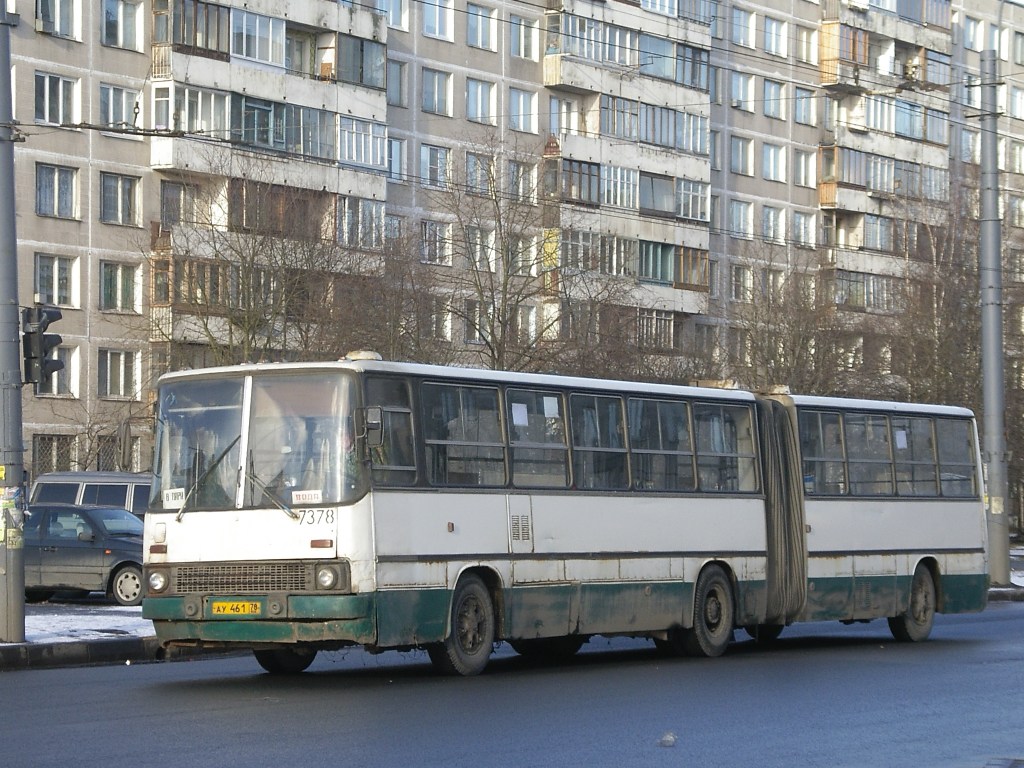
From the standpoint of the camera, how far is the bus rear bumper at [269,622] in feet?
49.5

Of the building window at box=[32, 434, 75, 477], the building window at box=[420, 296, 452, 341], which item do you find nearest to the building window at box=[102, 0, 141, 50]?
the building window at box=[32, 434, 75, 477]

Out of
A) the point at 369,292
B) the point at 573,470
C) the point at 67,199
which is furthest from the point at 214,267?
the point at 573,470

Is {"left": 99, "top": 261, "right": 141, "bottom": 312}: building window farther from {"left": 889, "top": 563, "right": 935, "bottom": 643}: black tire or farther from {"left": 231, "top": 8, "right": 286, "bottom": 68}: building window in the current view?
{"left": 889, "top": 563, "right": 935, "bottom": 643}: black tire

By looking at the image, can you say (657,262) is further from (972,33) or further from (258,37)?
(972,33)

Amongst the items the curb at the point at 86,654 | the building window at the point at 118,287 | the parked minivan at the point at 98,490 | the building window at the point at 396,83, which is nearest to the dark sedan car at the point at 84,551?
the parked minivan at the point at 98,490

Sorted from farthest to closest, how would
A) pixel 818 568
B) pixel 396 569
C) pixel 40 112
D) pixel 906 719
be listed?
pixel 40 112 < pixel 818 568 < pixel 396 569 < pixel 906 719

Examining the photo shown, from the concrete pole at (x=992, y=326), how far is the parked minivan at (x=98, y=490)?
1444cm

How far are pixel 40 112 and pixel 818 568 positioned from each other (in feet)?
123

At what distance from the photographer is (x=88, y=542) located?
2789cm

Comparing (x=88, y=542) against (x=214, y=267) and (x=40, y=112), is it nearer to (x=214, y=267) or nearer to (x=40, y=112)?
(x=214, y=267)

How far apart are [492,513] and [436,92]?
160ft

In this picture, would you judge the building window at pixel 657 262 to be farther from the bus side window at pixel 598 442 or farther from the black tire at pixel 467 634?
the black tire at pixel 467 634

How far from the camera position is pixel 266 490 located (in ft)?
51.3

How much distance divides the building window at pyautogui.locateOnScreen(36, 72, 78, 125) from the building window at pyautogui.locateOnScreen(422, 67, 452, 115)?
13410 mm
